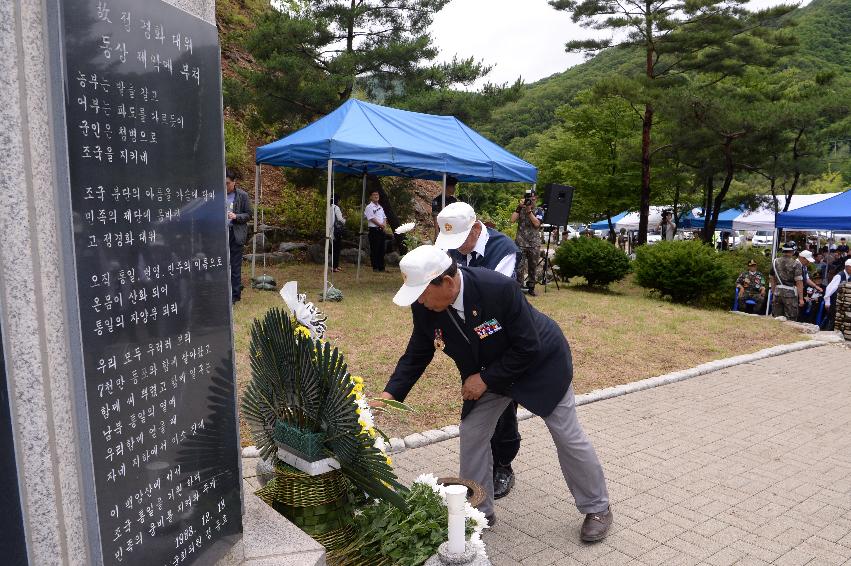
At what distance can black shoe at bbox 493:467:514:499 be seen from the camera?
3.99m

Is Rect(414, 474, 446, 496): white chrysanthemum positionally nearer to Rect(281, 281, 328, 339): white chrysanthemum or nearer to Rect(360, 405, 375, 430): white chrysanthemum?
Rect(360, 405, 375, 430): white chrysanthemum

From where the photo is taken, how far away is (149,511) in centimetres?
192

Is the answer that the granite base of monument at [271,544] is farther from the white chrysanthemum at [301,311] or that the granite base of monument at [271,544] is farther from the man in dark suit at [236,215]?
the man in dark suit at [236,215]

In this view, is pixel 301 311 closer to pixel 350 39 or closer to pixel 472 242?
pixel 472 242

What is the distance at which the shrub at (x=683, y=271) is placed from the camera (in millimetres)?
12242

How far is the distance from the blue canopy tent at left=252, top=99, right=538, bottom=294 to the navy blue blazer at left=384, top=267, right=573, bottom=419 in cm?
640

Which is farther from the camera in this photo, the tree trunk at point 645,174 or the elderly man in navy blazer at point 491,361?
the tree trunk at point 645,174

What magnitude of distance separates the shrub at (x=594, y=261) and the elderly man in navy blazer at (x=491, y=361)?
10721mm

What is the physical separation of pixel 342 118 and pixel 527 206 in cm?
366

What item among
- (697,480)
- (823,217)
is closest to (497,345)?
(697,480)

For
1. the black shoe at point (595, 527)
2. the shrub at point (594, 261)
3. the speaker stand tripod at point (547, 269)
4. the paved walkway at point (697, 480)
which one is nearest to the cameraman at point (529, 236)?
A: the speaker stand tripod at point (547, 269)

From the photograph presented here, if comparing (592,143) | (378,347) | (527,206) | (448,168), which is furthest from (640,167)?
(378,347)

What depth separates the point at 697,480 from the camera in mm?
4297

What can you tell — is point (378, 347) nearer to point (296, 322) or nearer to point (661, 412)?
point (661, 412)
